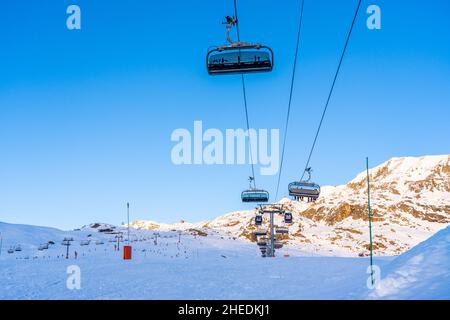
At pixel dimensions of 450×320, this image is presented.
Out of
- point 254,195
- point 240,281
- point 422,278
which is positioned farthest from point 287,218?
point 422,278

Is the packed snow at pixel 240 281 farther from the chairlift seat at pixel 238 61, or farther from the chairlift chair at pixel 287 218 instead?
the chairlift chair at pixel 287 218

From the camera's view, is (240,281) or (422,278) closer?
(422,278)

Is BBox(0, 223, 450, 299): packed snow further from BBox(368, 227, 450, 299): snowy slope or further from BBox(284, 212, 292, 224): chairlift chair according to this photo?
BBox(284, 212, 292, 224): chairlift chair

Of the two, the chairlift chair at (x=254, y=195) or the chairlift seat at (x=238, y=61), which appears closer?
the chairlift seat at (x=238, y=61)

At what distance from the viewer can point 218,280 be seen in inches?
703

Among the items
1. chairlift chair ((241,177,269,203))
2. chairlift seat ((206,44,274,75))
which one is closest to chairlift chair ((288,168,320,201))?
chairlift chair ((241,177,269,203))

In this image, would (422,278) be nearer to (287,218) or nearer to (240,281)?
(240,281)

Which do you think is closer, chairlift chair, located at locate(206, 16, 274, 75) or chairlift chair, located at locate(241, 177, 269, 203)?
chairlift chair, located at locate(206, 16, 274, 75)

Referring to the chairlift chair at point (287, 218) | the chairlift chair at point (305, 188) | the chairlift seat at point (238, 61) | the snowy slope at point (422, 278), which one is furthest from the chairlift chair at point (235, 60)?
the chairlift chair at point (287, 218)

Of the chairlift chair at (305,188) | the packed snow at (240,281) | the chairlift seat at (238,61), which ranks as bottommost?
the packed snow at (240,281)

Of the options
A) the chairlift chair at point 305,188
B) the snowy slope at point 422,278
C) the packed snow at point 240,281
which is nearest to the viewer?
the snowy slope at point 422,278
